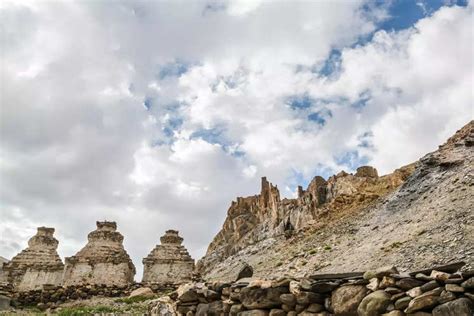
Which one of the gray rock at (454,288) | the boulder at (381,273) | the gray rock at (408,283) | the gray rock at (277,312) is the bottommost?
the gray rock at (277,312)

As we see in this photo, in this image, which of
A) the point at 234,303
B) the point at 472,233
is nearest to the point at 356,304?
the point at 234,303

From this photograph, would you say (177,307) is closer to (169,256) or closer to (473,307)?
(473,307)

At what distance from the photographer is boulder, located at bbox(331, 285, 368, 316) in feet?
22.8

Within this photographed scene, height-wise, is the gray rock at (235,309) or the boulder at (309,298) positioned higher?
the boulder at (309,298)

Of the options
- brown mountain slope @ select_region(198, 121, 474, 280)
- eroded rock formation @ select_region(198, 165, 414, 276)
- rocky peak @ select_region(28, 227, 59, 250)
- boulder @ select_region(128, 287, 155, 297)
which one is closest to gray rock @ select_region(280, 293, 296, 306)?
brown mountain slope @ select_region(198, 121, 474, 280)

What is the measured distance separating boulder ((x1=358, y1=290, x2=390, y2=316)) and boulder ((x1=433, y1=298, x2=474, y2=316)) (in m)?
0.87

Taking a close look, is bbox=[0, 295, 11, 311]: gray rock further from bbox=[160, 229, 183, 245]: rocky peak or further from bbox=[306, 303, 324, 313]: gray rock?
bbox=[306, 303, 324, 313]: gray rock

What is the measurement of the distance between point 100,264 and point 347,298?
35.4 m

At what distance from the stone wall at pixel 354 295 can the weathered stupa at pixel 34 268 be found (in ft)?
112

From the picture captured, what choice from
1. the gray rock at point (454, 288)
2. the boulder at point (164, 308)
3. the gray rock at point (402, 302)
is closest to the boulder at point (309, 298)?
the gray rock at point (402, 302)

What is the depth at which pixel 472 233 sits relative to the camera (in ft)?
54.0

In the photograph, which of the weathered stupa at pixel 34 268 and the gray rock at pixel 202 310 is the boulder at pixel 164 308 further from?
the weathered stupa at pixel 34 268

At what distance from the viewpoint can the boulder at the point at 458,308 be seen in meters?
5.57

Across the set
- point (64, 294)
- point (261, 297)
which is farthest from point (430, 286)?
point (64, 294)
